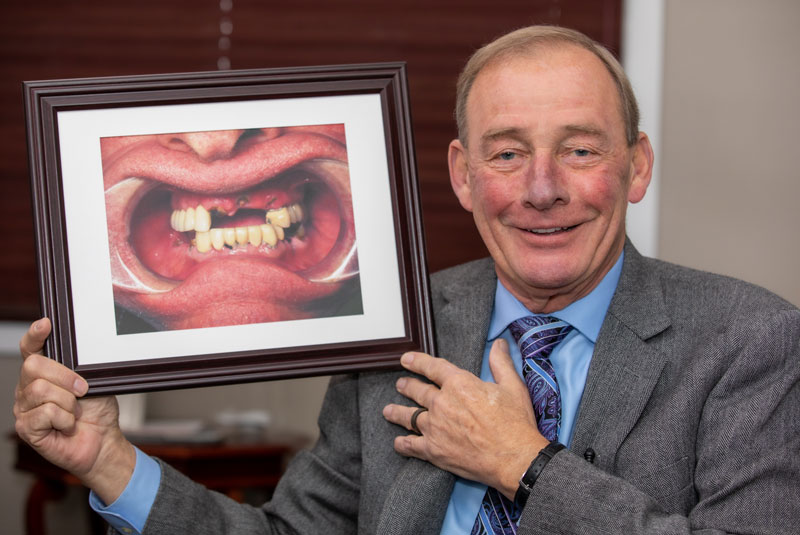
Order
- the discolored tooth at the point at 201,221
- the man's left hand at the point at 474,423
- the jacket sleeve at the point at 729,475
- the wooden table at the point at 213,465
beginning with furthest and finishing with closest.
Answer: the wooden table at the point at 213,465 < the discolored tooth at the point at 201,221 < the man's left hand at the point at 474,423 < the jacket sleeve at the point at 729,475

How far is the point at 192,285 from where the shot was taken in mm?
1360

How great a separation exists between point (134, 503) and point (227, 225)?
48 cm

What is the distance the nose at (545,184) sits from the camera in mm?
1356

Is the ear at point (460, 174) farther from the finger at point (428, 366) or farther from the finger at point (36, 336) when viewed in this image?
the finger at point (36, 336)

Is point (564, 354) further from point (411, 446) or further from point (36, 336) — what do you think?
point (36, 336)

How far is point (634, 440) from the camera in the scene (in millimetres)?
1289

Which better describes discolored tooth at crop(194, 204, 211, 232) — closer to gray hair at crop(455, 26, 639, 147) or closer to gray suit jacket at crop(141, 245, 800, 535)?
gray suit jacket at crop(141, 245, 800, 535)

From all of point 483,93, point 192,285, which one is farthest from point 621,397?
point 192,285

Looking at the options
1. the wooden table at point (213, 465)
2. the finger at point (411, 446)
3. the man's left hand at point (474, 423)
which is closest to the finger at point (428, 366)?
the man's left hand at point (474, 423)

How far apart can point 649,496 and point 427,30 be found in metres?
2.25

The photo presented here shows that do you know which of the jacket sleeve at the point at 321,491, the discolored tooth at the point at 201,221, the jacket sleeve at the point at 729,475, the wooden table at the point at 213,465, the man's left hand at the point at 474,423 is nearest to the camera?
the jacket sleeve at the point at 729,475

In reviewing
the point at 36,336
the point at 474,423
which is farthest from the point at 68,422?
the point at 474,423

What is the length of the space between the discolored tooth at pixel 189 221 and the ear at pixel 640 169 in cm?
75

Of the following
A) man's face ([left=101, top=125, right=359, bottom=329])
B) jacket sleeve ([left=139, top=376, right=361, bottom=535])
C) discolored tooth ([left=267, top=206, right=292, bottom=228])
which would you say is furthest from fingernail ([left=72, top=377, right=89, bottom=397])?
discolored tooth ([left=267, top=206, right=292, bottom=228])
